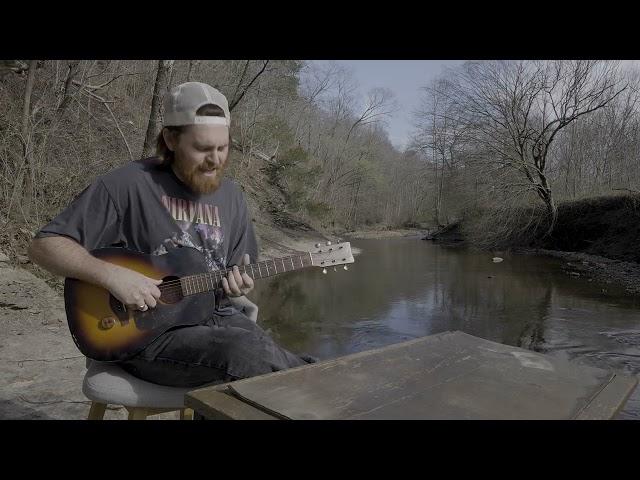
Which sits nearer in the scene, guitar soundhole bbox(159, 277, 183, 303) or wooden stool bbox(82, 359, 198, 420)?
wooden stool bbox(82, 359, 198, 420)

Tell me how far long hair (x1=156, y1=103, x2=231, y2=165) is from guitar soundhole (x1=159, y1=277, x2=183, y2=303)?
0.50 meters

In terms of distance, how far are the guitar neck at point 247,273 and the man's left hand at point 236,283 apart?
3 cm

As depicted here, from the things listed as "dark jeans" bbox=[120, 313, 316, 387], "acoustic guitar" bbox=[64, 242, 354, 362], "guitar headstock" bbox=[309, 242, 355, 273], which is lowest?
"dark jeans" bbox=[120, 313, 316, 387]

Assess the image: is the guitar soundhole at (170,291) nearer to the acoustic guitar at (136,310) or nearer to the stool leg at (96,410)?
the acoustic guitar at (136,310)

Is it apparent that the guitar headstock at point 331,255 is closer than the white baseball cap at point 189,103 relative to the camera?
No

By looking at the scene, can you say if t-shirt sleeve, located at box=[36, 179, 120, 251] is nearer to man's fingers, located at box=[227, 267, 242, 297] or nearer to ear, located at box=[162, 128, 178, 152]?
ear, located at box=[162, 128, 178, 152]

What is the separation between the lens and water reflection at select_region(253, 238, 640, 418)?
731 cm

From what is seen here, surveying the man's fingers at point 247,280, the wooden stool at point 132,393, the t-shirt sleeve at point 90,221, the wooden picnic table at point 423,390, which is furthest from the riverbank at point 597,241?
the t-shirt sleeve at point 90,221

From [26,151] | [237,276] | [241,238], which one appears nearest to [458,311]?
[26,151]

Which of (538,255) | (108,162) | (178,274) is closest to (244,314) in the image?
(178,274)

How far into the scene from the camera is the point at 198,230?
6.57 ft

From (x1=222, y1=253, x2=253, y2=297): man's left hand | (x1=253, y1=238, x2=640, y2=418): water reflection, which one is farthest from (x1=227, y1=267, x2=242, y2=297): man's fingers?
(x1=253, y1=238, x2=640, y2=418): water reflection

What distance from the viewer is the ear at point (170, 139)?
1.96 m

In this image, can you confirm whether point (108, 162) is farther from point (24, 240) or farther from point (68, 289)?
point (68, 289)
